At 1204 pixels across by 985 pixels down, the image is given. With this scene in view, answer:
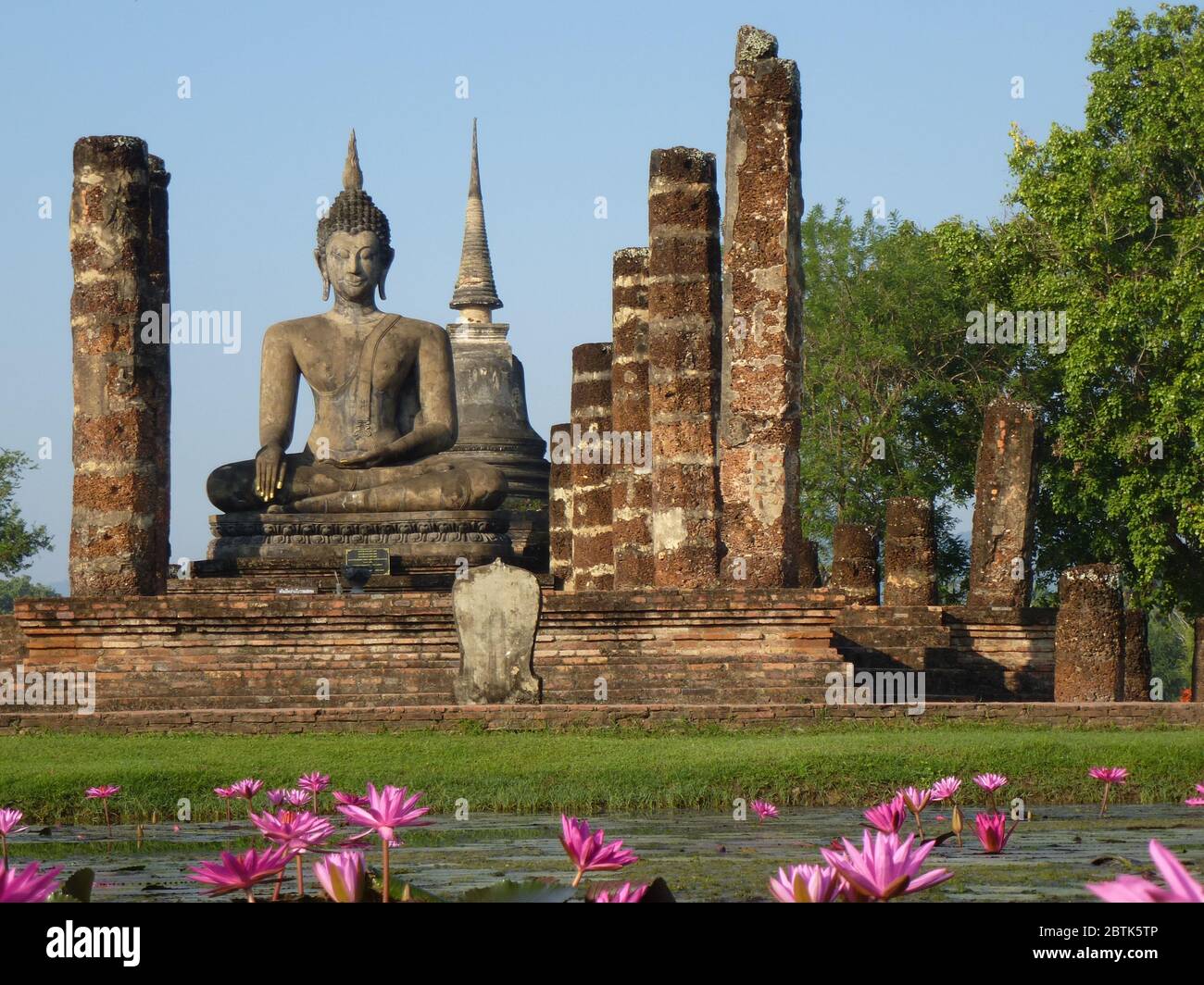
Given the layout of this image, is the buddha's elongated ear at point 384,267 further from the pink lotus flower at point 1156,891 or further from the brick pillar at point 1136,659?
the pink lotus flower at point 1156,891

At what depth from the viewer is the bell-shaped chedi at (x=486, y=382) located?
35.2 m

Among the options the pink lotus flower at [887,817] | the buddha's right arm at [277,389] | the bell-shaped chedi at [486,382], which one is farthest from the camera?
the bell-shaped chedi at [486,382]

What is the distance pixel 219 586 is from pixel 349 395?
249 cm

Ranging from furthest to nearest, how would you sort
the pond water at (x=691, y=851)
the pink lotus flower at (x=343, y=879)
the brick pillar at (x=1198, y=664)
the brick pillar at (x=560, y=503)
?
the brick pillar at (x=560, y=503) < the brick pillar at (x=1198, y=664) < the pond water at (x=691, y=851) < the pink lotus flower at (x=343, y=879)

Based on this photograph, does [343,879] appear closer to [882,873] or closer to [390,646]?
[882,873]

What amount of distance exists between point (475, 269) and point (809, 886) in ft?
147

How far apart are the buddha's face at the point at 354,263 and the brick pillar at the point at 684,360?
345 centimetres

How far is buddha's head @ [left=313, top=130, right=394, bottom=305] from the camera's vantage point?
63.6ft

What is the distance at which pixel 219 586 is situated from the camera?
17.8 metres

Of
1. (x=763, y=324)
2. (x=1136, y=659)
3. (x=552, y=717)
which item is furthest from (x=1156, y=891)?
(x=1136, y=659)

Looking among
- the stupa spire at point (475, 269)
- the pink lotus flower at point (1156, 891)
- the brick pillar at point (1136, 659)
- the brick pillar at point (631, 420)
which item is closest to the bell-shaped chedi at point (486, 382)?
the stupa spire at point (475, 269)

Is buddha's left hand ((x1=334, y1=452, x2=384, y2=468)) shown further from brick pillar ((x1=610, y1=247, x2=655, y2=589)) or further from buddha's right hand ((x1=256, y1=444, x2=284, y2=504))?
brick pillar ((x1=610, y1=247, x2=655, y2=589))

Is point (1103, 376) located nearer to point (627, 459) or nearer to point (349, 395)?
point (627, 459)
